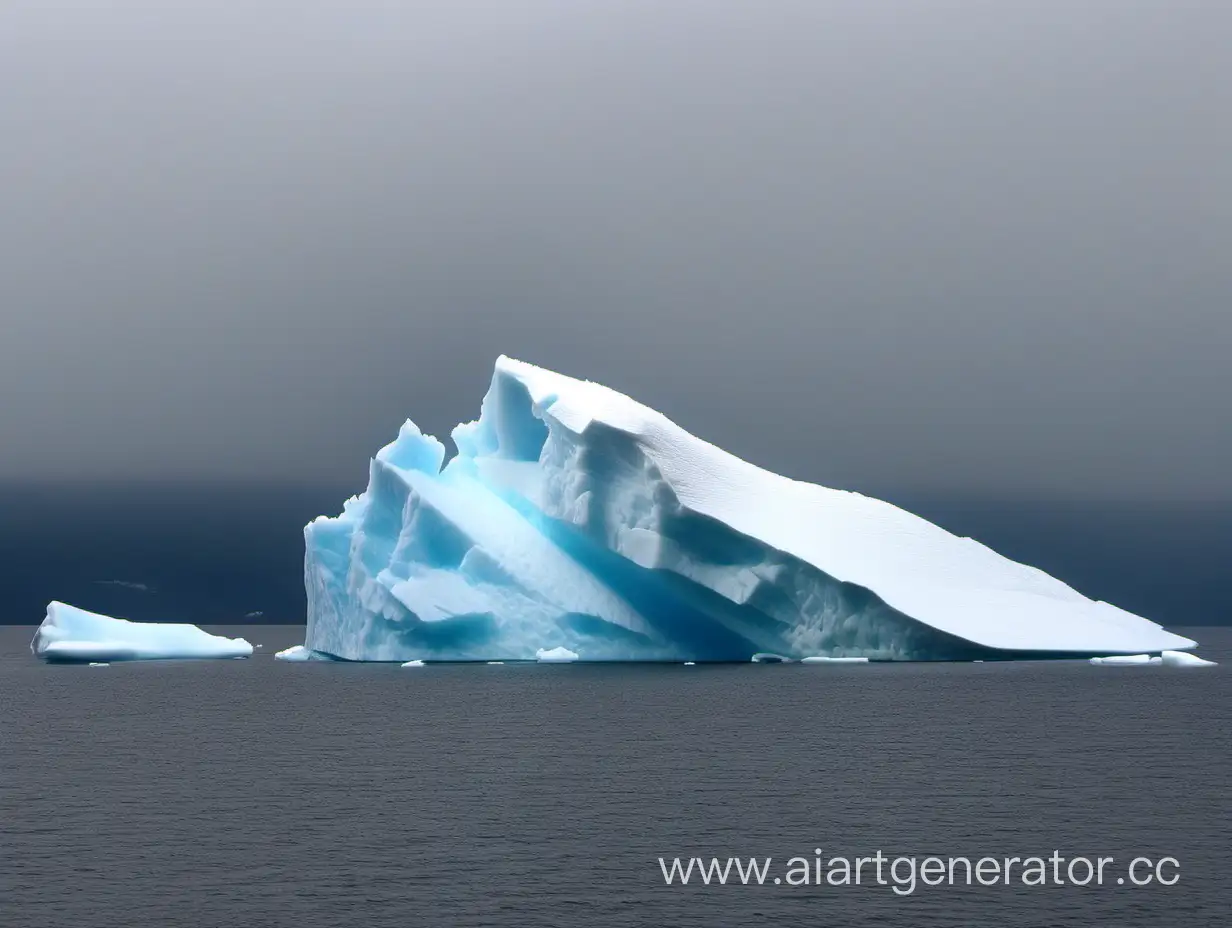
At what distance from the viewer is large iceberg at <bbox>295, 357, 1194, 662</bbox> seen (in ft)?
80.8

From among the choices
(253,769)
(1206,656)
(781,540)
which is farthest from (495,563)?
(1206,656)

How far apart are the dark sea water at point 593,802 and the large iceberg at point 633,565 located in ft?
5.49

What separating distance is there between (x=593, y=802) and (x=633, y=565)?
12740mm

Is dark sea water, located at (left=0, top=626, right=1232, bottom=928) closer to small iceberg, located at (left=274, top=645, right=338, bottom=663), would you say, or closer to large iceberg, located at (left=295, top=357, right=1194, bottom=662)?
large iceberg, located at (left=295, top=357, right=1194, bottom=662)

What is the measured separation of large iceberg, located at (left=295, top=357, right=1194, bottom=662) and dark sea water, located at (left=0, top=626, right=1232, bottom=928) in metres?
1.67

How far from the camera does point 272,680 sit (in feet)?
99.0

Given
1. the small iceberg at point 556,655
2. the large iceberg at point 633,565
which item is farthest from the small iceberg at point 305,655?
the small iceberg at point 556,655

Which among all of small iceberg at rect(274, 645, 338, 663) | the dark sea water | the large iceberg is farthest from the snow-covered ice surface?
the dark sea water

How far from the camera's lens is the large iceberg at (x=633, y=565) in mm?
24641

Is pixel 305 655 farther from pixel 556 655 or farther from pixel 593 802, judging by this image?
pixel 593 802

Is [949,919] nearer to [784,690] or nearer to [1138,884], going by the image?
[1138,884]

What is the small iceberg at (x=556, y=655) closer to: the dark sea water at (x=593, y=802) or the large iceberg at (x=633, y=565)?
the large iceberg at (x=633, y=565)

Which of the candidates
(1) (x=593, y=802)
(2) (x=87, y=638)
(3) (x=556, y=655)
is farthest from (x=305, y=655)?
(1) (x=593, y=802)

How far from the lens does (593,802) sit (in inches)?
517
